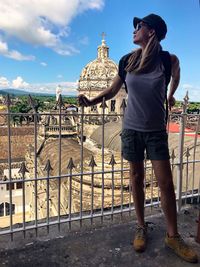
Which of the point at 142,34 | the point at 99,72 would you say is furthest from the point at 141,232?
the point at 99,72

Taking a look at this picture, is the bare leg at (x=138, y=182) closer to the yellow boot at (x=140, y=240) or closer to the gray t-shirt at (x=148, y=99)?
the yellow boot at (x=140, y=240)

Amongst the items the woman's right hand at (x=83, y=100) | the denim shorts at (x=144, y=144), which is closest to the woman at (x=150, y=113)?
the denim shorts at (x=144, y=144)

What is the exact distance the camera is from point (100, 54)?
41094 mm

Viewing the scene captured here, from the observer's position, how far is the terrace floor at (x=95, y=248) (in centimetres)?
262

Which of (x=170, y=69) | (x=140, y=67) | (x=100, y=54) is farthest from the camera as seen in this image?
(x=100, y=54)

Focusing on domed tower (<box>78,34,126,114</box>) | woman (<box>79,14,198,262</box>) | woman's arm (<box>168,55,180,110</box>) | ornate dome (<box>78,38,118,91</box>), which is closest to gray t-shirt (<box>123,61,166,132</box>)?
woman (<box>79,14,198,262</box>)

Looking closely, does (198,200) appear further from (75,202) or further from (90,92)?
(90,92)

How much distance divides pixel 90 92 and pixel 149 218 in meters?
35.2

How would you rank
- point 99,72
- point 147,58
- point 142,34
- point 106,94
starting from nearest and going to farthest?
1. point 147,58
2. point 142,34
3. point 106,94
4. point 99,72

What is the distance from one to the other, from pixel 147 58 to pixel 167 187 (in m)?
1.21

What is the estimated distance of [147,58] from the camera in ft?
8.05

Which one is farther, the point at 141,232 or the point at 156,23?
the point at 141,232

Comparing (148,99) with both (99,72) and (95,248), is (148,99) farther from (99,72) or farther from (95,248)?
(99,72)

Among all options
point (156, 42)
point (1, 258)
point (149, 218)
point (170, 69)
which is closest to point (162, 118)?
point (170, 69)
